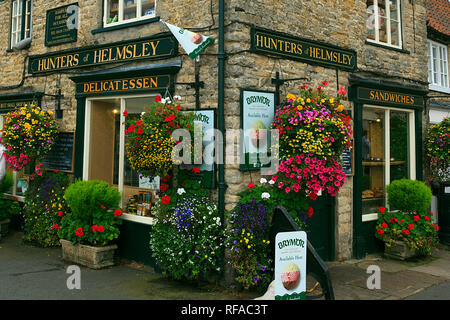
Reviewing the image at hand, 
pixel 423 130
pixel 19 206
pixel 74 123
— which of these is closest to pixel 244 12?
pixel 74 123

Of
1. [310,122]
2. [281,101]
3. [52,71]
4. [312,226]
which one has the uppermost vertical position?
[52,71]

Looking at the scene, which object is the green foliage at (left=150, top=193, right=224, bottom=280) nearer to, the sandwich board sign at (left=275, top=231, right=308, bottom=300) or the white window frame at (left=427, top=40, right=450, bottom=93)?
the sandwich board sign at (left=275, top=231, right=308, bottom=300)

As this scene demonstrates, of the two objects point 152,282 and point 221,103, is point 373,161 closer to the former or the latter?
point 221,103

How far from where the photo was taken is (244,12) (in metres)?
6.02

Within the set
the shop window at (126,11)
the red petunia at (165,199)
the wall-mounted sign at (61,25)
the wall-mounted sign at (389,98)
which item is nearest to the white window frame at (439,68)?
the wall-mounted sign at (389,98)

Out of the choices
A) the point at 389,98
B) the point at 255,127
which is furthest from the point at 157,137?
the point at 389,98

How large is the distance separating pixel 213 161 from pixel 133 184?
2.13 meters

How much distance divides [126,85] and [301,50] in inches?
124

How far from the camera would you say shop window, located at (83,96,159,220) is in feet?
23.8

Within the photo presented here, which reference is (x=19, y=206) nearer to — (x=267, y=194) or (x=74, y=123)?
(x=74, y=123)

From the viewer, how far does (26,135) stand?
7.66m

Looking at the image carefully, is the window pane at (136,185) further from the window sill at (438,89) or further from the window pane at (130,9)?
the window sill at (438,89)
